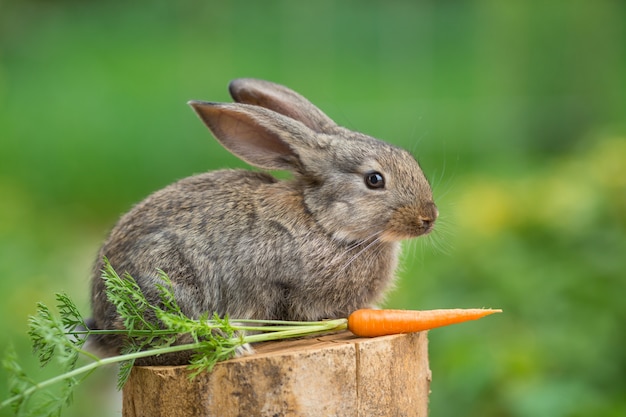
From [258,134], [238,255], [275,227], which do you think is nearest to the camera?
[238,255]

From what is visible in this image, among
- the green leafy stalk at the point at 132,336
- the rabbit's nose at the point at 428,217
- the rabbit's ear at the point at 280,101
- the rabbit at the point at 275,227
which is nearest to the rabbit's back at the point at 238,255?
the rabbit at the point at 275,227

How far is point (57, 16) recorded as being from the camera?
18578mm

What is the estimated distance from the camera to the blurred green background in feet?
22.0

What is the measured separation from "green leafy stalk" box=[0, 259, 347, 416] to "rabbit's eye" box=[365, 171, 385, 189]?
649 millimetres

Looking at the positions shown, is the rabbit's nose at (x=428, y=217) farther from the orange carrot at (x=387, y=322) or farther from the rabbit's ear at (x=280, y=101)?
the rabbit's ear at (x=280, y=101)

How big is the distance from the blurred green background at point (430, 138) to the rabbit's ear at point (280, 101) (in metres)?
2.16

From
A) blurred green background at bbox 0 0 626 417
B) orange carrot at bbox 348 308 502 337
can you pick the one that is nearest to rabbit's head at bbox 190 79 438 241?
orange carrot at bbox 348 308 502 337

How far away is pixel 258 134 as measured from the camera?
13.8ft

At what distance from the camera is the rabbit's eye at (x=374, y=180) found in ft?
13.4

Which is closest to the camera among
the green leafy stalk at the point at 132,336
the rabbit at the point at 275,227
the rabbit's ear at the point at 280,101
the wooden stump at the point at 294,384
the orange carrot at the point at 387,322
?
the green leafy stalk at the point at 132,336

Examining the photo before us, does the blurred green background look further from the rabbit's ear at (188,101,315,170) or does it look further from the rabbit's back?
the rabbit's ear at (188,101,315,170)

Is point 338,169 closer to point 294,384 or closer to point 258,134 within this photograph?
point 258,134

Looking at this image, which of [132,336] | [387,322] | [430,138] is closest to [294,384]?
[387,322]

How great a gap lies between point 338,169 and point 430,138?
9.54 metres
